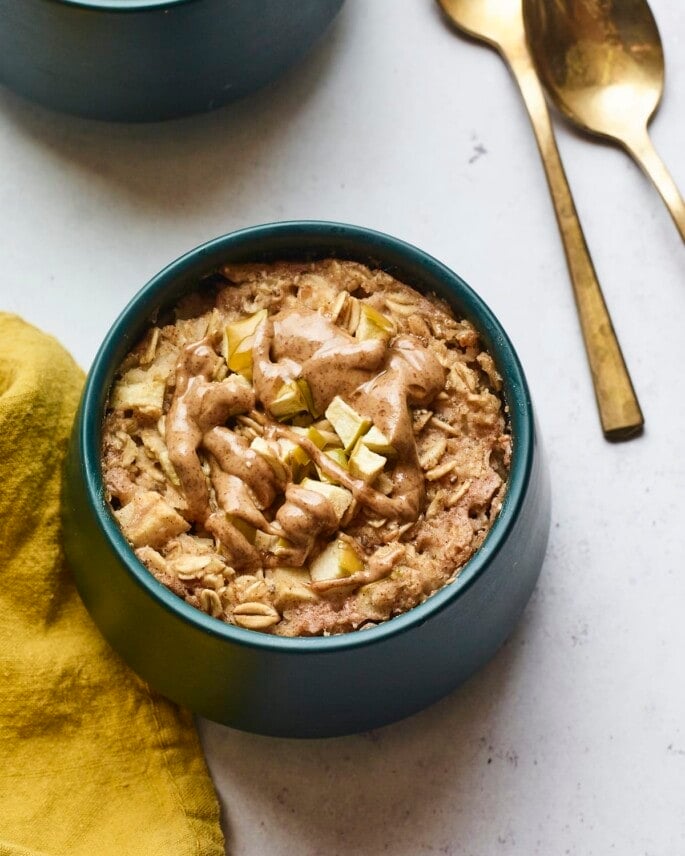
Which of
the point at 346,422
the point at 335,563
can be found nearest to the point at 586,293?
the point at 346,422

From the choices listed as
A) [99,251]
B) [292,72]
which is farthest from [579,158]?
[99,251]

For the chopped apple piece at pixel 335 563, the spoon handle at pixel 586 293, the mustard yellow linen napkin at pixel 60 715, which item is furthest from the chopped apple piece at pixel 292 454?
the spoon handle at pixel 586 293

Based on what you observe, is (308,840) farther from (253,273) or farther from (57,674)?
(253,273)

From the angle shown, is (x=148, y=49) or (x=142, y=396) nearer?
(x=142, y=396)

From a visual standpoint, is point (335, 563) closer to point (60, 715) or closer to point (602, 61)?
point (60, 715)

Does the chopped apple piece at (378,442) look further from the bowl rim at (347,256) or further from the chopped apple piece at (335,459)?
the bowl rim at (347,256)

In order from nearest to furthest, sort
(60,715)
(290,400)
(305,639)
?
(305,639) < (290,400) < (60,715)

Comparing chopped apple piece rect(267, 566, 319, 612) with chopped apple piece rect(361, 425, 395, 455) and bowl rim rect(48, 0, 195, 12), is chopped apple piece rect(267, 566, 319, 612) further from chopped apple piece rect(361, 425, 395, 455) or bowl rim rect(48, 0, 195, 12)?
bowl rim rect(48, 0, 195, 12)
